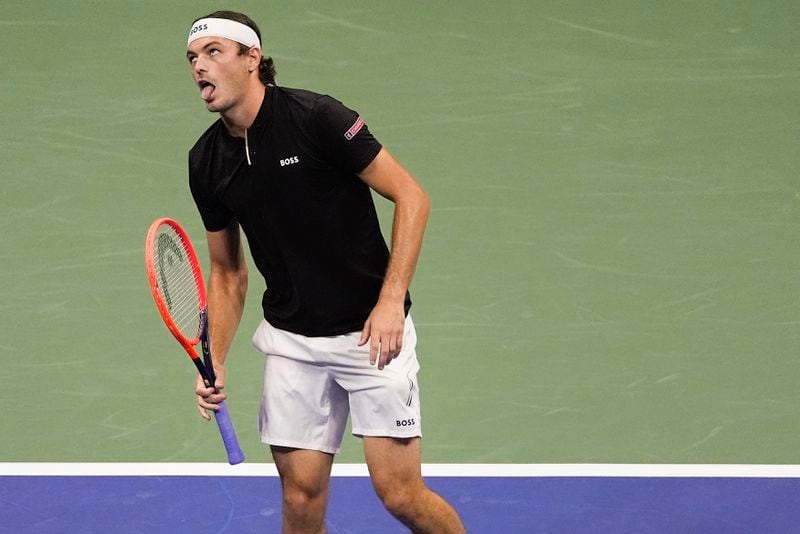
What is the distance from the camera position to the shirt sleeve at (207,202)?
4301 millimetres

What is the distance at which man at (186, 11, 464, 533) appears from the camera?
408 cm

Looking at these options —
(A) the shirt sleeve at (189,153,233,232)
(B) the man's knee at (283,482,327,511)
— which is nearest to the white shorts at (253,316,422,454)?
(B) the man's knee at (283,482,327,511)

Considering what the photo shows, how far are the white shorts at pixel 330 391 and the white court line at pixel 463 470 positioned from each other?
102 centimetres

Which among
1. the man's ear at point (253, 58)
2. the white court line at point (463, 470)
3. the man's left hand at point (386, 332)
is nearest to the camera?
the man's left hand at point (386, 332)

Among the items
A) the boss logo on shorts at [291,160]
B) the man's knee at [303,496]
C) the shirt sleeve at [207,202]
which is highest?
the boss logo on shorts at [291,160]

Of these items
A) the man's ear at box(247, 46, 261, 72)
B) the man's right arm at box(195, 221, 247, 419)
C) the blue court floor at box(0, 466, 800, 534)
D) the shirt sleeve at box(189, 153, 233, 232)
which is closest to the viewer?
the man's ear at box(247, 46, 261, 72)

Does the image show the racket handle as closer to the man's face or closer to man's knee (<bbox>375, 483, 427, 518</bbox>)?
man's knee (<bbox>375, 483, 427, 518</bbox>)

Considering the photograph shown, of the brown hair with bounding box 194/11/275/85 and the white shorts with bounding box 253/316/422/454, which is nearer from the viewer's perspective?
the brown hair with bounding box 194/11/275/85

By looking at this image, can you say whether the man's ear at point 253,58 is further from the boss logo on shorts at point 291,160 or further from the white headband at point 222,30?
the boss logo on shorts at point 291,160

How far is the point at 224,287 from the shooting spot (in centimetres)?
455

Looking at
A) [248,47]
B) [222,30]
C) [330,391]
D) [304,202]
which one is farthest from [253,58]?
[330,391]

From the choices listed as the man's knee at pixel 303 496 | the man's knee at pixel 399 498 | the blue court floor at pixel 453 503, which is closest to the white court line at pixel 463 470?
the blue court floor at pixel 453 503

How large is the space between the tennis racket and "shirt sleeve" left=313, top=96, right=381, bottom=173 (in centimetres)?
57

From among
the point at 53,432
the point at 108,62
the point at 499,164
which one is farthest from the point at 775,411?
the point at 108,62
